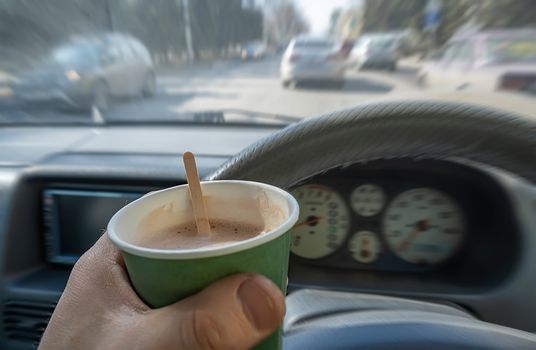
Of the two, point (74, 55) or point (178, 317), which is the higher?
point (74, 55)

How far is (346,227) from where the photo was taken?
93.9 inches

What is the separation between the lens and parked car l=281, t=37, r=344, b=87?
2.46m

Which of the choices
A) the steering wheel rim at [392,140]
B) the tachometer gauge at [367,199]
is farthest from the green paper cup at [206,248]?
the tachometer gauge at [367,199]

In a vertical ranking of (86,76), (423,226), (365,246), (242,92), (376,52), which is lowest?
(365,246)

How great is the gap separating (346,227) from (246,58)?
1.11m

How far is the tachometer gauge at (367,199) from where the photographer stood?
7.69 ft

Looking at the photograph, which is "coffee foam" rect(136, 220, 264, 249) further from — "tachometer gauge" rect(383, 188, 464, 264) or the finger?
"tachometer gauge" rect(383, 188, 464, 264)

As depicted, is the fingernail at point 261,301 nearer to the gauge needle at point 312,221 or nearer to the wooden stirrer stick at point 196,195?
the wooden stirrer stick at point 196,195

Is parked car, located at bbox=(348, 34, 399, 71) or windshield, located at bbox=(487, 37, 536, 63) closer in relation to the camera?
windshield, located at bbox=(487, 37, 536, 63)

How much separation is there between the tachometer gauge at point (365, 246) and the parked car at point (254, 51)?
110cm

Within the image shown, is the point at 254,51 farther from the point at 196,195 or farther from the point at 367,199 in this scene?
the point at 196,195

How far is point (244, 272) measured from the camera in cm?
82

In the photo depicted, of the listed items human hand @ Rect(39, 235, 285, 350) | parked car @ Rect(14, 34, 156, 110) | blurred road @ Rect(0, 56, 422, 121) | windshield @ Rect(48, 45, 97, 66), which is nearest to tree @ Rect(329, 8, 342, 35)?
blurred road @ Rect(0, 56, 422, 121)


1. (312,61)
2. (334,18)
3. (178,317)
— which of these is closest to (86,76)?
(312,61)
